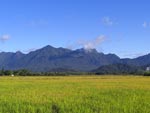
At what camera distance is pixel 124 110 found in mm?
18703

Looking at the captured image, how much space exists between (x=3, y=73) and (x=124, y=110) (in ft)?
442

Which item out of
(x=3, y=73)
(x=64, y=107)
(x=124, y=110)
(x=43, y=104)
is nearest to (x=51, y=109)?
(x=64, y=107)

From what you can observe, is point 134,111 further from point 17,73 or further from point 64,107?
point 17,73

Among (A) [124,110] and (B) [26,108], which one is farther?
(B) [26,108]

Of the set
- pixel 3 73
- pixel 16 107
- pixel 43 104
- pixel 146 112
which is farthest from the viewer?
pixel 3 73

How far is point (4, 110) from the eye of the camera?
19.8 m

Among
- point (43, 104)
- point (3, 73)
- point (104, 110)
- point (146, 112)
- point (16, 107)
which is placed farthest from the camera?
point (3, 73)

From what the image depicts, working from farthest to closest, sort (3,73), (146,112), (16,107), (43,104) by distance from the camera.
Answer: (3,73) < (43,104) < (16,107) < (146,112)

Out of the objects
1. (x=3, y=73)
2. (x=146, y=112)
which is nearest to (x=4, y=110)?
(x=146, y=112)

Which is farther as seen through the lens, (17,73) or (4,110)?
(17,73)

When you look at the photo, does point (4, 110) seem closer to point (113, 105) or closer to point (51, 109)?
point (51, 109)

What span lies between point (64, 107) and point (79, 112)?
6.69ft

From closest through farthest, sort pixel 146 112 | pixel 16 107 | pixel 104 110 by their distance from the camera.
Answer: pixel 146 112
pixel 104 110
pixel 16 107

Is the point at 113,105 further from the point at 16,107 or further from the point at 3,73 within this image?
the point at 3,73
